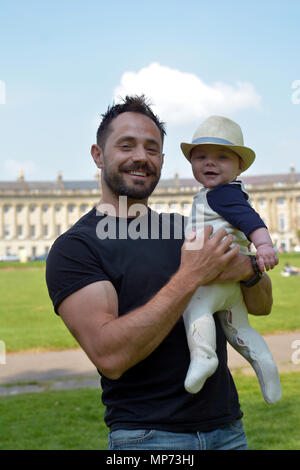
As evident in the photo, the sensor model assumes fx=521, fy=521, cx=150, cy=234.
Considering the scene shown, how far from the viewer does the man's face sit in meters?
2.36

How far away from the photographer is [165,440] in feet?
6.82

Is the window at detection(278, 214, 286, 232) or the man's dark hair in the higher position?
the window at detection(278, 214, 286, 232)

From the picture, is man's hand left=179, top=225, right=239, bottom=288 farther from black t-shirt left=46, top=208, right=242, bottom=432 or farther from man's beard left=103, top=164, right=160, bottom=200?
man's beard left=103, top=164, right=160, bottom=200

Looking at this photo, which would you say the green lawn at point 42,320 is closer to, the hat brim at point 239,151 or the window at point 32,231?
the hat brim at point 239,151

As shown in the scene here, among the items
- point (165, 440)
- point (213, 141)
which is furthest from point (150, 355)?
point (213, 141)

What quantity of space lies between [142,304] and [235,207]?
0.57 meters

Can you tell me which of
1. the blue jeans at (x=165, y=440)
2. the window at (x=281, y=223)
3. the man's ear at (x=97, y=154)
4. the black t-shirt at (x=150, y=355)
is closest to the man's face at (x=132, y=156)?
the man's ear at (x=97, y=154)

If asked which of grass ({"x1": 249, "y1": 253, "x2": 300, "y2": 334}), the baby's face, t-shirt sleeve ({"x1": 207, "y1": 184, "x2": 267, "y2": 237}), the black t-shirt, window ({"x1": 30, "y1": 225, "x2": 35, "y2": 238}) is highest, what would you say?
window ({"x1": 30, "y1": 225, "x2": 35, "y2": 238})

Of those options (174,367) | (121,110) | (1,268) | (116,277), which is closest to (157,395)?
(174,367)

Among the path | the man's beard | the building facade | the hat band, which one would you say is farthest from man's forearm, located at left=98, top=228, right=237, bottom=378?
the building facade

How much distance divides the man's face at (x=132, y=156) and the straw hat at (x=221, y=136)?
0.16 meters

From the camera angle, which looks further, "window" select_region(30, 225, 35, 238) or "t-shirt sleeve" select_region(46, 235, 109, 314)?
"window" select_region(30, 225, 35, 238)

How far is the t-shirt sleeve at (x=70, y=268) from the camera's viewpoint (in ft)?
6.99

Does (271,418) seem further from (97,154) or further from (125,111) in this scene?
(125,111)
